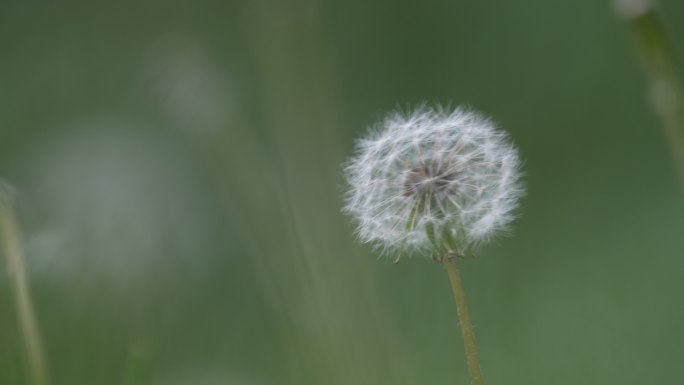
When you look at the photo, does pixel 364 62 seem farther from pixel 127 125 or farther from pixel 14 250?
pixel 14 250

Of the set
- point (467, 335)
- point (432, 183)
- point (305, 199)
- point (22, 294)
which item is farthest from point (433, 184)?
point (305, 199)

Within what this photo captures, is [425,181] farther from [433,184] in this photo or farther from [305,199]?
[305,199]

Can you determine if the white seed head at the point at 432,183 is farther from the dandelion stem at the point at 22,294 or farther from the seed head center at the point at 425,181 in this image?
the dandelion stem at the point at 22,294

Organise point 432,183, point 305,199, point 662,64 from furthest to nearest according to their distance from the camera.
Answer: point 305,199, point 432,183, point 662,64

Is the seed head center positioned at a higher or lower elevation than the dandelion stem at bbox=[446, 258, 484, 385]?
higher

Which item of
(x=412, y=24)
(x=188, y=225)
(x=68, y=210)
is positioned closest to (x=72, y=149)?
(x=188, y=225)

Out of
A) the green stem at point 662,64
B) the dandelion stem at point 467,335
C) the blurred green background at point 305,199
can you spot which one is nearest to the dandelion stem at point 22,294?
the blurred green background at point 305,199

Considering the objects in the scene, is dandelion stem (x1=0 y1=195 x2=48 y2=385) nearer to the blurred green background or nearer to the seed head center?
the blurred green background

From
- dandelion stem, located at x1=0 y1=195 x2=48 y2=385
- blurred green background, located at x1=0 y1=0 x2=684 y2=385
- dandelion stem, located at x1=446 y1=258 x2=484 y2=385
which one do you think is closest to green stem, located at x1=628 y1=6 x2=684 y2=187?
dandelion stem, located at x1=446 y1=258 x2=484 y2=385

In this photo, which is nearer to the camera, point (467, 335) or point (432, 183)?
point (467, 335)
